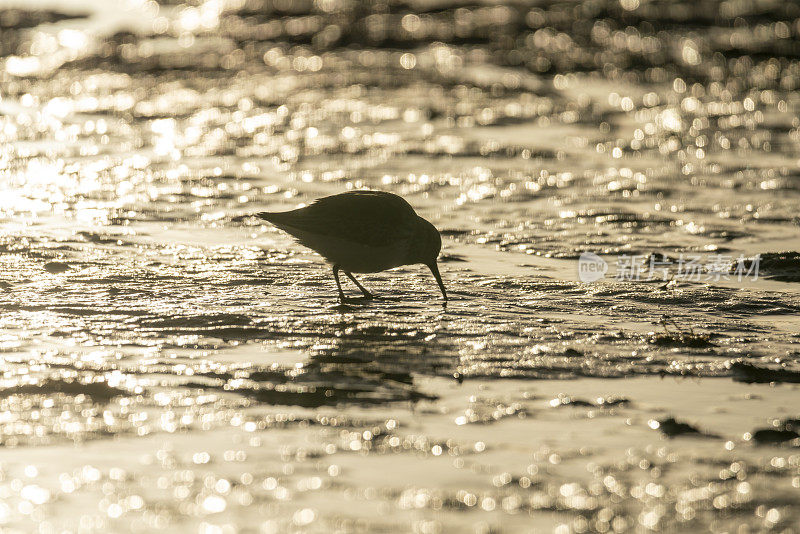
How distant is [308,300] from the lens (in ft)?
27.3

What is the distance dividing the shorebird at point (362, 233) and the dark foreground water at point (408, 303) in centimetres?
30

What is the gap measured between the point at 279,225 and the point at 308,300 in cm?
75

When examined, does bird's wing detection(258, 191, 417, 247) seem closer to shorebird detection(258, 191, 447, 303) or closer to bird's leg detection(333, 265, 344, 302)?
shorebird detection(258, 191, 447, 303)

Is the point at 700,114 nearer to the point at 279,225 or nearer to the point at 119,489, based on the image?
the point at 279,225

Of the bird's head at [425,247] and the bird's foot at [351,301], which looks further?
the bird's head at [425,247]

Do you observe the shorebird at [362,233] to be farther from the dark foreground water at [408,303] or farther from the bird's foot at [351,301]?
the dark foreground water at [408,303]

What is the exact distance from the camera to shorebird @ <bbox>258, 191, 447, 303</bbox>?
855 cm

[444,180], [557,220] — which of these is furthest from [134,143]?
[557,220]

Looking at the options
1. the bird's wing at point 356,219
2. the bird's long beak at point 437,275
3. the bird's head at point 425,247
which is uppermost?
the bird's wing at point 356,219

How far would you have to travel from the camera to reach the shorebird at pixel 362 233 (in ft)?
28.1

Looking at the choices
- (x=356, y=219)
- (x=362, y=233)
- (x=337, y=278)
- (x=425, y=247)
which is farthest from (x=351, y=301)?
(x=425, y=247)

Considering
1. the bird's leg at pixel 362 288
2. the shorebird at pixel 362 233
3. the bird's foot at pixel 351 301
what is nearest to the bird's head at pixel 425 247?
the shorebird at pixel 362 233

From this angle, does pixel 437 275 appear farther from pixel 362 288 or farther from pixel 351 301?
pixel 351 301

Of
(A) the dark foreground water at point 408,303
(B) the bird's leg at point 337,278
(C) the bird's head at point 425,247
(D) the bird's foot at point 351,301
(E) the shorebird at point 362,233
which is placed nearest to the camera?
(A) the dark foreground water at point 408,303
